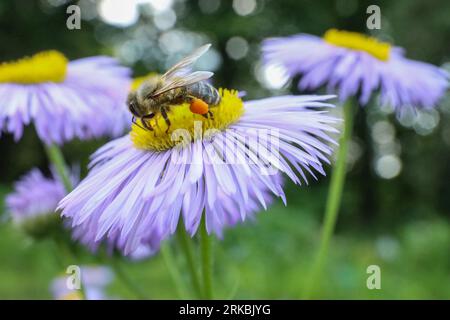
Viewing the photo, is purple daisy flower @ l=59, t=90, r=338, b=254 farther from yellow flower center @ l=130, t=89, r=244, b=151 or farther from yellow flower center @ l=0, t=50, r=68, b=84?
yellow flower center @ l=0, t=50, r=68, b=84

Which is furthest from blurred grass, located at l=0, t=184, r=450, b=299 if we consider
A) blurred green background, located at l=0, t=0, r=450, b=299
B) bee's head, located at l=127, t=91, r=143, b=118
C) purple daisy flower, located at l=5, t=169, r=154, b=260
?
bee's head, located at l=127, t=91, r=143, b=118

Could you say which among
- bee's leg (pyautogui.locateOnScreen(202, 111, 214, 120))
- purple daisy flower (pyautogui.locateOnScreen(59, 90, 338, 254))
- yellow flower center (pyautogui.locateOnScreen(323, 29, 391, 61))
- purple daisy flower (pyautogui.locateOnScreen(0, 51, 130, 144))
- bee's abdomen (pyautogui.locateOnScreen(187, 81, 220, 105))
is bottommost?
purple daisy flower (pyautogui.locateOnScreen(59, 90, 338, 254))

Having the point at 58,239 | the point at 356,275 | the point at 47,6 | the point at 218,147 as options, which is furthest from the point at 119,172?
the point at 47,6

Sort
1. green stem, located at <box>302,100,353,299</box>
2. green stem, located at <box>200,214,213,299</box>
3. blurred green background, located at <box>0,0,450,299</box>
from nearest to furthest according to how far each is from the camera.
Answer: green stem, located at <box>200,214,213,299</box>
green stem, located at <box>302,100,353,299</box>
blurred green background, located at <box>0,0,450,299</box>

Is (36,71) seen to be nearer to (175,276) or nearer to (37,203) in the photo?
(37,203)

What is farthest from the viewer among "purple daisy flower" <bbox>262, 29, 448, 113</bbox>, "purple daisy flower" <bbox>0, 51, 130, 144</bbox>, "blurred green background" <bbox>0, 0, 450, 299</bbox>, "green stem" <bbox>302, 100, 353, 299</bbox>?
"blurred green background" <bbox>0, 0, 450, 299</bbox>

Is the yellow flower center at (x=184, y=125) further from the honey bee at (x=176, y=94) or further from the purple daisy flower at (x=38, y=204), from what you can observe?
the purple daisy flower at (x=38, y=204)
